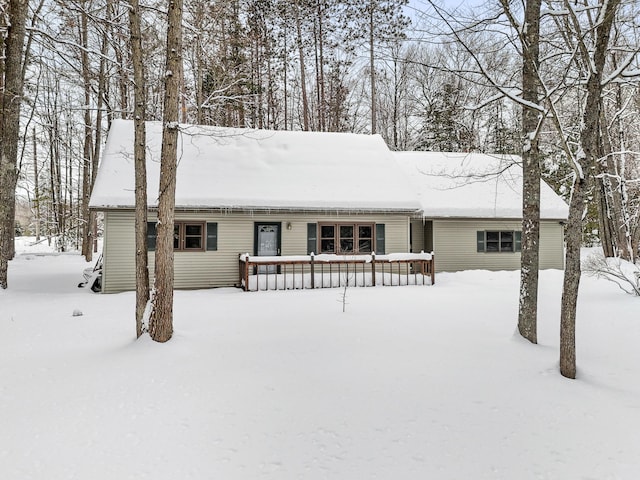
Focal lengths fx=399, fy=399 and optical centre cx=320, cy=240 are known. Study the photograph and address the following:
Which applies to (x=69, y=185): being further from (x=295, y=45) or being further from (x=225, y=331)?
(x=225, y=331)

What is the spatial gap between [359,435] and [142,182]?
4.59m

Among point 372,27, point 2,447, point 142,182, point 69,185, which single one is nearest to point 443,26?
point 142,182

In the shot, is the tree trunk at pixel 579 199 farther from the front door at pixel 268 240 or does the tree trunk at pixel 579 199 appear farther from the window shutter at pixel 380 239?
the front door at pixel 268 240

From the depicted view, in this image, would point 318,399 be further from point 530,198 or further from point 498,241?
point 498,241


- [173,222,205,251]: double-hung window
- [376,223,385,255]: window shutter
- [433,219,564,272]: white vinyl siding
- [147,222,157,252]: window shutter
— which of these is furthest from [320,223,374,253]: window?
[147,222,157,252]: window shutter

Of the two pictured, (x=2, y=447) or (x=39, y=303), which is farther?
(x=39, y=303)

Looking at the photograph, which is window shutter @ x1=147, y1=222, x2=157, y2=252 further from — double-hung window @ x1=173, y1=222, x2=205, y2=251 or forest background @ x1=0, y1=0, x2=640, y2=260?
forest background @ x1=0, y1=0, x2=640, y2=260

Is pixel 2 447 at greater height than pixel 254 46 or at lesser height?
lesser

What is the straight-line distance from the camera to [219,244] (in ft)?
38.6

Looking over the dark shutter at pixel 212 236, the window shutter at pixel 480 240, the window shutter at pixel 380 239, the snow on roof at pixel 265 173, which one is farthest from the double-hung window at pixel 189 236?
the window shutter at pixel 480 240

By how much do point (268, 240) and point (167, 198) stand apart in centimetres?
679

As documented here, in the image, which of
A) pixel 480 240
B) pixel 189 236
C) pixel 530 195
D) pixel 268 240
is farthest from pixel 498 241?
pixel 189 236

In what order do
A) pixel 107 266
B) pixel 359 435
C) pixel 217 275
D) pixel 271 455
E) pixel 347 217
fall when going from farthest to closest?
pixel 347 217
pixel 217 275
pixel 107 266
pixel 359 435
pixel 271 455

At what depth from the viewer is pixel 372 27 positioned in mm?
18891
